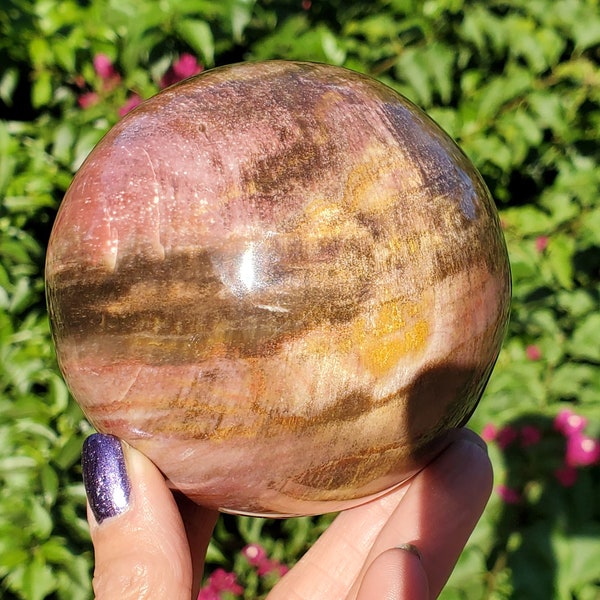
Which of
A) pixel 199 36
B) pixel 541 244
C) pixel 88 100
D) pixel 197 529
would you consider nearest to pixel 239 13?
pixel 199 36

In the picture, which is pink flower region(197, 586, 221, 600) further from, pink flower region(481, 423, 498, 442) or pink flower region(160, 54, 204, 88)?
pink flower region(160, 54, 204, 88)

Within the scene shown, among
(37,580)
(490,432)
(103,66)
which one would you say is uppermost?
(103,66)

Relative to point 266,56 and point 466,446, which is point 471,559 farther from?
point 266,56

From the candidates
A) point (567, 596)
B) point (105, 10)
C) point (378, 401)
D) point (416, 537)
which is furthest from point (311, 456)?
point (105, 10)

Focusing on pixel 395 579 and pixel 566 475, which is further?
pixel 566 475

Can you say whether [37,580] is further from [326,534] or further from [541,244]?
[541,244]

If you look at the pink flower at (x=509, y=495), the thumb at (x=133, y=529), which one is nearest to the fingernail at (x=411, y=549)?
the thumb at (x=133, y=529)

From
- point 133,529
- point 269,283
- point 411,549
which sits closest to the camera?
point 269,283

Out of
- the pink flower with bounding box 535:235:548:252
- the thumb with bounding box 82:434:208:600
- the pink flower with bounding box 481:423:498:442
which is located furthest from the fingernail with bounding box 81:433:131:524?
the pink flower with bounding box 535:235:548:252
